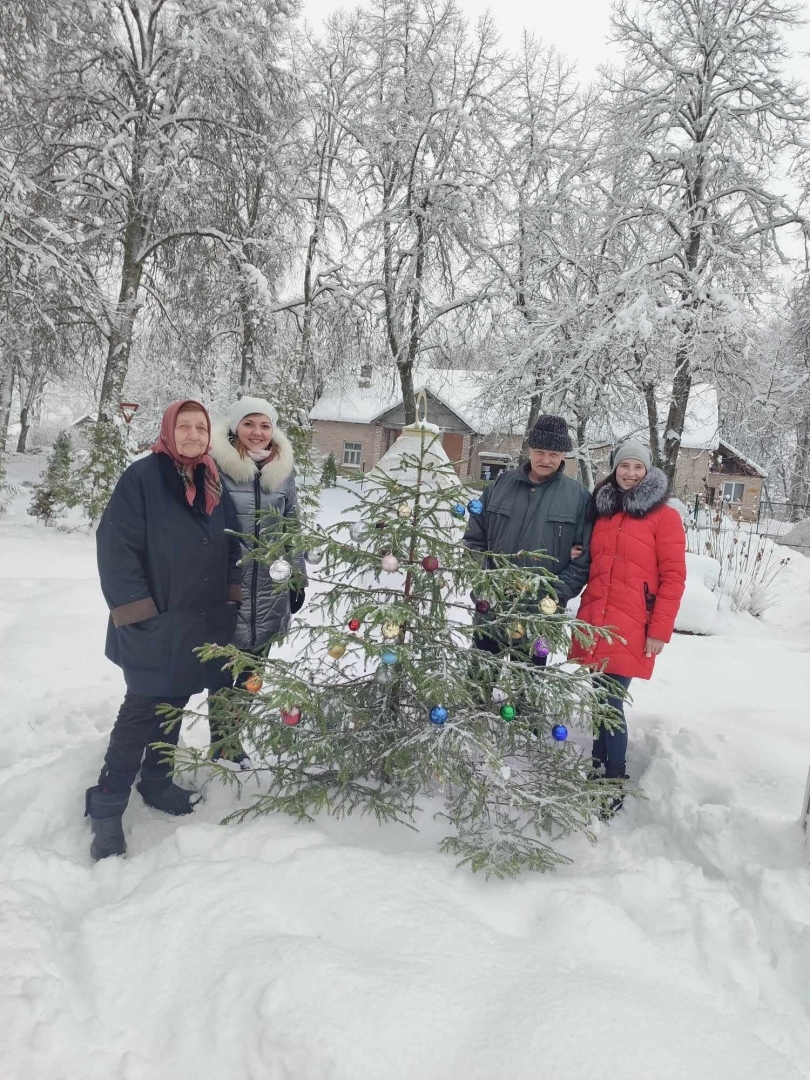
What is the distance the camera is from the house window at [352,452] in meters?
31.7

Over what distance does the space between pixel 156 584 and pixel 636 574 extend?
2.15m

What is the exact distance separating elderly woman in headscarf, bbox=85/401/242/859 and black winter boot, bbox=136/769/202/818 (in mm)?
203

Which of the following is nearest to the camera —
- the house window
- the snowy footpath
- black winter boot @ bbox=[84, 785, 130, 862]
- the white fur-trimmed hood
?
the snowy footpath

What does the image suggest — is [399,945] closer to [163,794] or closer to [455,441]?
[163,794]

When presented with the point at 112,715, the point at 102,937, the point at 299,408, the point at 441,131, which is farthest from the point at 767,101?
the point at 102,937

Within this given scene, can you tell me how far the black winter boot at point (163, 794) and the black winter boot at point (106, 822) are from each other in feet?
0.71

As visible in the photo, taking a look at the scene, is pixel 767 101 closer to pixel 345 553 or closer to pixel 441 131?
pixel 441 131

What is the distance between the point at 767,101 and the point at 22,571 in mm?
12901

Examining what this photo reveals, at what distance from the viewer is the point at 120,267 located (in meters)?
12.0

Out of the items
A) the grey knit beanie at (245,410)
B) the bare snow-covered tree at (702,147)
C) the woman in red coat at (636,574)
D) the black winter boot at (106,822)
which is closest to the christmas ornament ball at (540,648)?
the woman in red coat at (636,574)

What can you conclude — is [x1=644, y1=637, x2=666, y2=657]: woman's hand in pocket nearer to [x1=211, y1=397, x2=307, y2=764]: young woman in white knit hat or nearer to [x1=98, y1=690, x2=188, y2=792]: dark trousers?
[x1=211, y1=397, x2=307, y2=764]: young woman in white knit hat

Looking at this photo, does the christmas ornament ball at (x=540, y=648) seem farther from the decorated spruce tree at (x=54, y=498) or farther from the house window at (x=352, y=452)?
the house window at (x=352, y=452)

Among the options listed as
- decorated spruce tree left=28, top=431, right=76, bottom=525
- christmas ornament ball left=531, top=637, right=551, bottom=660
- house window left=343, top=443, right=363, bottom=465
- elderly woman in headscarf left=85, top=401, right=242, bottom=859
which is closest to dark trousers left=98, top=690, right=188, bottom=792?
elderly woman in headscarf left=85, top=401, right=242, bottom=859

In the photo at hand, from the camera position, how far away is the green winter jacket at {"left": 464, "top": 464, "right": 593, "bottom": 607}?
321 centimetres
